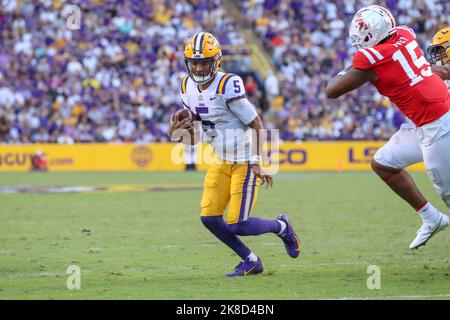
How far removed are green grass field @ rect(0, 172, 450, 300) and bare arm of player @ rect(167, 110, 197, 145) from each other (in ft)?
3.64

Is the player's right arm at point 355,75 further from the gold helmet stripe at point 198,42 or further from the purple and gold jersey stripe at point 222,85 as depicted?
the gold helmet stripe at point 198,42

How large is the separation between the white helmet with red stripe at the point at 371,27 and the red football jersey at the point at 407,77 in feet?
0.25

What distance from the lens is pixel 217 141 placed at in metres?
7.04

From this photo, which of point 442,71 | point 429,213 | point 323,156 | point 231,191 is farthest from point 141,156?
point 442,71

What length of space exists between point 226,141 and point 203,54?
731 mm

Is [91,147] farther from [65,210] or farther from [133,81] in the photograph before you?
[65,210]

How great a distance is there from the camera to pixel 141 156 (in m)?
22.0

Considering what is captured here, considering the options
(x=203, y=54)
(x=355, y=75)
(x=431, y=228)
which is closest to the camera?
(x=355, y=75)

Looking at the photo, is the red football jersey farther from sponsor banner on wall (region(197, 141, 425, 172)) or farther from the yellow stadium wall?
the yellow stadium wall

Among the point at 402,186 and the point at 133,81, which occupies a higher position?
the point at 133,81

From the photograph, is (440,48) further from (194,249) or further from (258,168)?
(194,249)

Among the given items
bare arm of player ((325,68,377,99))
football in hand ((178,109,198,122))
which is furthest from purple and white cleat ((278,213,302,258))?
bare arm of player ((325,68,377,99))

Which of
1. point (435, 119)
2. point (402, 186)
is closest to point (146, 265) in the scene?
point (402, 186)
